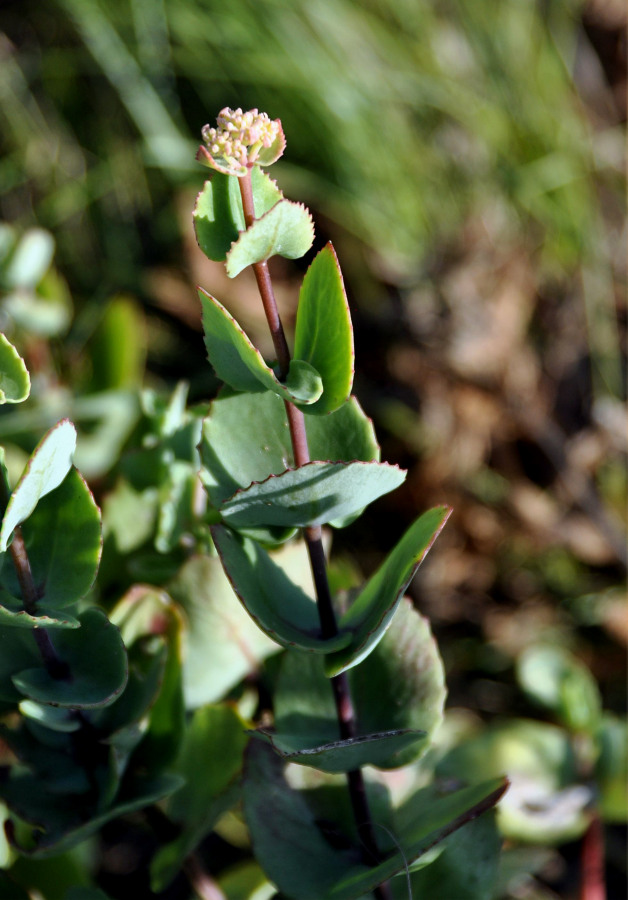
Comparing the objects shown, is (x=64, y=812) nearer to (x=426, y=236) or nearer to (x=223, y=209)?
(x=223, y=209)

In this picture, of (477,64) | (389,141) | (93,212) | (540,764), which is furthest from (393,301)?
(540,764)

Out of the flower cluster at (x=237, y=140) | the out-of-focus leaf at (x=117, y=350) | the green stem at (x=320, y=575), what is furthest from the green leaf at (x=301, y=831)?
the out-of-focus leaf at (x=117, y=350)

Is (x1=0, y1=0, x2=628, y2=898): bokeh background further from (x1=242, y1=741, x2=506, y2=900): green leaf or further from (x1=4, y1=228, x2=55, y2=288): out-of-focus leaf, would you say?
(x1=242, y1=741, x2=506, y2=900): green leaf

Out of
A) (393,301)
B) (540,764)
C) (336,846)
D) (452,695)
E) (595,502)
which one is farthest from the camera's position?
(393,301)

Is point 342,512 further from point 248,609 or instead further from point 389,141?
point 389,141

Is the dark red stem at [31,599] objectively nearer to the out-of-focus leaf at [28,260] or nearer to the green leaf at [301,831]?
the green leaf at [301,831]

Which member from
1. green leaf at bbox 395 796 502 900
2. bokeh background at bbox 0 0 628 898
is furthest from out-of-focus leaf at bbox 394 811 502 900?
bokeh background at bbox 0 0 628 898

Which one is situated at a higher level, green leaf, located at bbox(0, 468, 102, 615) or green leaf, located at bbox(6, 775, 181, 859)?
green leaf, located at bbox(0, 468, 102, 615)
